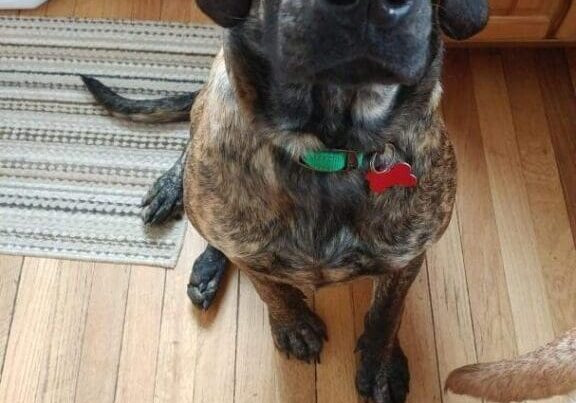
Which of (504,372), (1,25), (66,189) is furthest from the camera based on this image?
(1,25)

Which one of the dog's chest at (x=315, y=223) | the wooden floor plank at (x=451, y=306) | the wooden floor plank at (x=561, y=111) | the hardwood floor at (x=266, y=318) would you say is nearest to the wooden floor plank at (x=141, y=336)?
the hardwood floor at (x=266, y=318)

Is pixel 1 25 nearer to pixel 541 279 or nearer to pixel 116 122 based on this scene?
pixel 116 122

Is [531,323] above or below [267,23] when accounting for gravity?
below

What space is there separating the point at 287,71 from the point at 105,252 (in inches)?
38.5

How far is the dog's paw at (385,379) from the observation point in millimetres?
1531

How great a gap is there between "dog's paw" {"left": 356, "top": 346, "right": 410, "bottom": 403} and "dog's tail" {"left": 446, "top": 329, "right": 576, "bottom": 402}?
30 cm

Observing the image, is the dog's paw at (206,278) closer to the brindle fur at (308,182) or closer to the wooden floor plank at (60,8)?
the brindle fur at (308,182)

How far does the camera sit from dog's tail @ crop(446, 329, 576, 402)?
1011 mm

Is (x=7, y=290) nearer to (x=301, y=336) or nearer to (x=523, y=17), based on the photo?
(x=301, y=336)

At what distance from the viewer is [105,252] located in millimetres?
1740

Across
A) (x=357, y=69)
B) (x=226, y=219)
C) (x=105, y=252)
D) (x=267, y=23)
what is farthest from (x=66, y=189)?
(x=357, y=69)

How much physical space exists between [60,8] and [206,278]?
96cm

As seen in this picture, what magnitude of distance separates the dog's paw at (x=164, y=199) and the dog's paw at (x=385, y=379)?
57 centimetres

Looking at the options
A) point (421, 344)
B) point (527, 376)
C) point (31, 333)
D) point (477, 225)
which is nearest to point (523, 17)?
point (477, 225)
